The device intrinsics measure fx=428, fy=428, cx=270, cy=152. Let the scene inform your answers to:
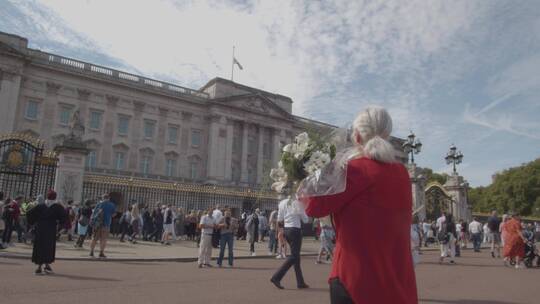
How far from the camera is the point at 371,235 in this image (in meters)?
2.57

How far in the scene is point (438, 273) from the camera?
11797mm

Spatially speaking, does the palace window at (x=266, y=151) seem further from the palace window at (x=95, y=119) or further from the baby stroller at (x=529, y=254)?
the baby stroller at (x=529, y=254)

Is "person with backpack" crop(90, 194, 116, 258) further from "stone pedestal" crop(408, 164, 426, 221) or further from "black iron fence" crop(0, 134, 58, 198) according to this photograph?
"stone pedestal" crop(408, 164, 426, 221)

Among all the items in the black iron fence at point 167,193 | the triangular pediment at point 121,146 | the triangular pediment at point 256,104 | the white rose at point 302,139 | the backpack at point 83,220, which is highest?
the triangular pediment at point 256,104

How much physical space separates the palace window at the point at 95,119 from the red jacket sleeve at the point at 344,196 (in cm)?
4630

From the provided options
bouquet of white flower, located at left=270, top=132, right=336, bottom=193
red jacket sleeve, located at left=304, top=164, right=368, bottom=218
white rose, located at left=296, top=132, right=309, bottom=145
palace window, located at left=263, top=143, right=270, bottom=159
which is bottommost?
red jacket sleeve, located at left=304, top=164, right=368, bottom=218

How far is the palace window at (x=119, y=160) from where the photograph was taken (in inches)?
1820

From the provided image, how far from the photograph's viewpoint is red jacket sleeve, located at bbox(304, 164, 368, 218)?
2.57m

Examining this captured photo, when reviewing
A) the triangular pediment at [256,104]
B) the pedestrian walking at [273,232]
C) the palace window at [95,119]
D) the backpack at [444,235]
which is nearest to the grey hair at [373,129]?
the pedestrian walking at [273,232]

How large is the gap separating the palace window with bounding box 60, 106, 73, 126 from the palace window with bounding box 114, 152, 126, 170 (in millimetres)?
6043

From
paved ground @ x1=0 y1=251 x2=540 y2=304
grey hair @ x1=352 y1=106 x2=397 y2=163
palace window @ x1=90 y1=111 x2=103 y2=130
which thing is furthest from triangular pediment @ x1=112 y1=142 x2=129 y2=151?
grey hair @ x1=352 y1=106 x2=397 y2=163

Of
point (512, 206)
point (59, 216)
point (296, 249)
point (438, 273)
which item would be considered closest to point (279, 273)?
point (296, 249)

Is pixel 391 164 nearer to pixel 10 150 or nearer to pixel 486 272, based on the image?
pixel 486 272

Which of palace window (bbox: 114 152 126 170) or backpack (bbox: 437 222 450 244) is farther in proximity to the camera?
palace window (bbox: 114 152 126 170)
